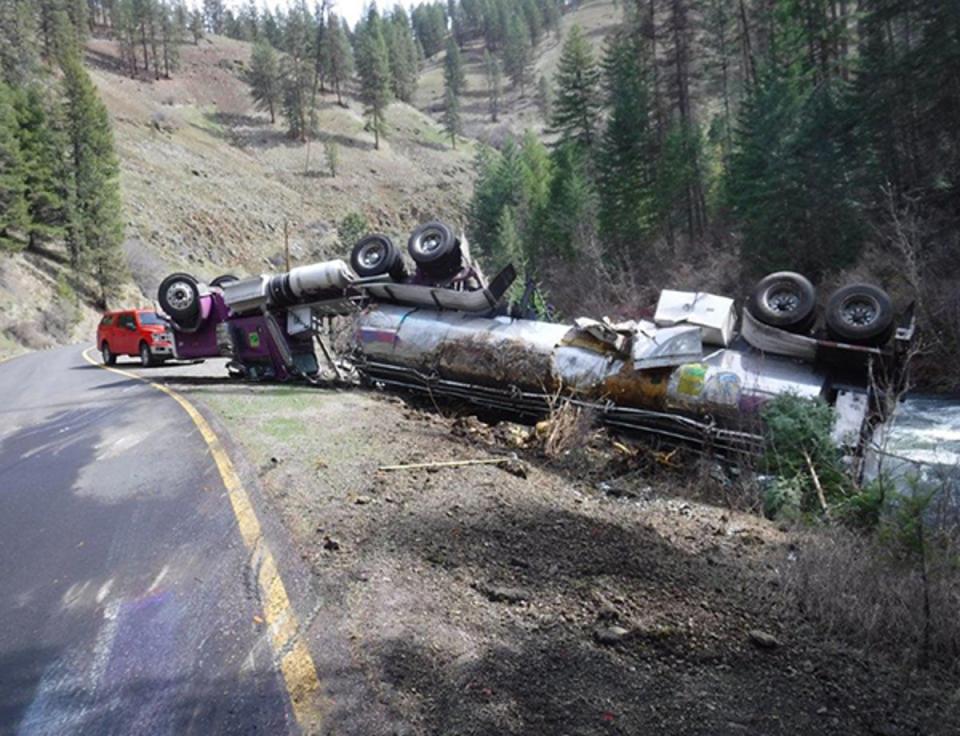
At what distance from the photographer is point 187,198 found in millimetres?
56594

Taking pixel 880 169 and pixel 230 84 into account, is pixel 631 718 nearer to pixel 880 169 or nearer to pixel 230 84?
pixel 880 169

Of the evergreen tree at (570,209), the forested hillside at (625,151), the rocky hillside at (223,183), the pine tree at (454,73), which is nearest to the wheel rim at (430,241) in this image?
the forested hillside at (625,151)

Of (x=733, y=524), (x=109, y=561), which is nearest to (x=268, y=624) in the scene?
(x=109, y=561)

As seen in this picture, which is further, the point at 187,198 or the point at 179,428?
the point at 187,198

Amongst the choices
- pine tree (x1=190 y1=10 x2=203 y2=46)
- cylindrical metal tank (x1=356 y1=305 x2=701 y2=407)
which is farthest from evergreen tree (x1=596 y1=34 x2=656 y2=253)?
pine tree (x1=190 y1=10 x2=203 y2=46)

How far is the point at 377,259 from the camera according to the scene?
12641mm

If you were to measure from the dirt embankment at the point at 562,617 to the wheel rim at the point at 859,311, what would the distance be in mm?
3993

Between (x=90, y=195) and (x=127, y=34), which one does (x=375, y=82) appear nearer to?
(x=127, y=34)

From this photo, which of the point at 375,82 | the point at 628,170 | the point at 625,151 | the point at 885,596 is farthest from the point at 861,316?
the point at 375,82

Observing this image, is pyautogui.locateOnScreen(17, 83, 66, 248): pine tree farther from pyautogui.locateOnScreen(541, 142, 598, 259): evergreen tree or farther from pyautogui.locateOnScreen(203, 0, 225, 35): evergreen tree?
pyautogui.locateOnScreen(203, 0, 225, 35): evergreen tree

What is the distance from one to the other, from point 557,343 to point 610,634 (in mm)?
7427

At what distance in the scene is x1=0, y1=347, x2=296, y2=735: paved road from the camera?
268cm

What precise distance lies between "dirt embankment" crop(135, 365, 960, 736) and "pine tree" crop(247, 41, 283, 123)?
83.2 m

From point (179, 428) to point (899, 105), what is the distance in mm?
24200
